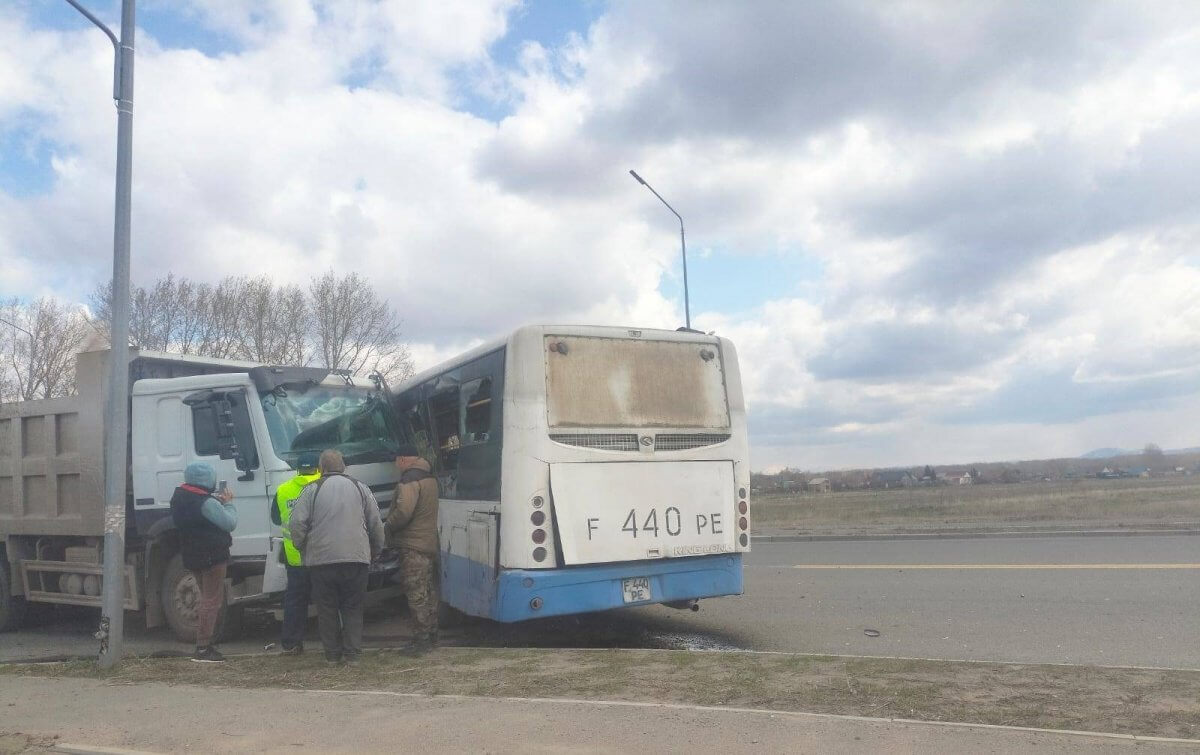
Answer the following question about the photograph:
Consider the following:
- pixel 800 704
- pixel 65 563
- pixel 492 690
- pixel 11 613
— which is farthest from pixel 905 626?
pixel 11 613

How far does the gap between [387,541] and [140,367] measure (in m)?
3.68

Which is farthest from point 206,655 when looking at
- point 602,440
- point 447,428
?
point 602,440

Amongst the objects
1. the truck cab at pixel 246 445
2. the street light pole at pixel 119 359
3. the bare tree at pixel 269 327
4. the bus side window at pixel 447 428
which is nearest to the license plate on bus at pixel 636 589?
the bus side window at pixel 447 428

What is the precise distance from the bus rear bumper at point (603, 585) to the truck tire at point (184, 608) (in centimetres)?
328

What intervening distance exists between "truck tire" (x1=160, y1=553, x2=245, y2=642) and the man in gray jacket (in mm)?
2006

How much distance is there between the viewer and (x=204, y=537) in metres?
8.44

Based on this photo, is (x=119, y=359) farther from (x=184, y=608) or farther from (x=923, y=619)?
(x=923, y=619)

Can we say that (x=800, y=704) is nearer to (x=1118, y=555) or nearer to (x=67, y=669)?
(x=67, y=669)

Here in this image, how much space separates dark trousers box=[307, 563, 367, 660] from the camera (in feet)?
25.5

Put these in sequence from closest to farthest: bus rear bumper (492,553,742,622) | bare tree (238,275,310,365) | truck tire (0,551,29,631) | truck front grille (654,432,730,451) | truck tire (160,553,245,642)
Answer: bus rear bumper (492,553,742,622) → truck front grille (654,432,730,451) → truck tire (160,553,245,642) → truck tire (0,551,29,631) → bare tree (238,275,310,365)

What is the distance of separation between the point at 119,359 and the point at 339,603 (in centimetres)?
282

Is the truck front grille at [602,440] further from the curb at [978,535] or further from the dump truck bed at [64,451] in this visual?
the curb at [978,535]

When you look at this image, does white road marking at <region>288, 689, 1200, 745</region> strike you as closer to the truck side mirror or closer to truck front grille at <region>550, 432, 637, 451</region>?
truck front grille at <region>550, 432, 637, 451</region>

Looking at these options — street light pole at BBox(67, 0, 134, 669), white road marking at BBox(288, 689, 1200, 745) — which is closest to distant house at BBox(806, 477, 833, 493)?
street light pole at BBox(67, 0, 134, 669)
